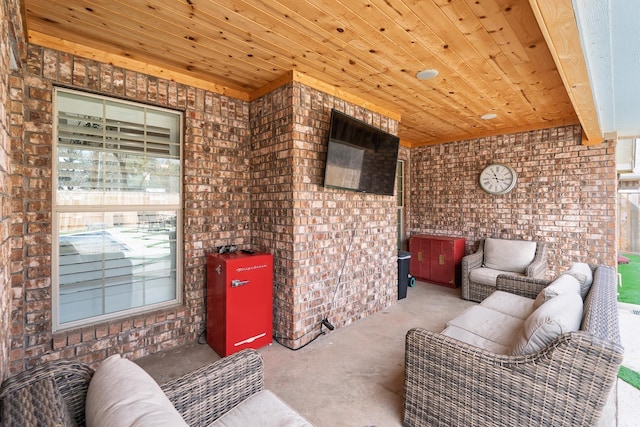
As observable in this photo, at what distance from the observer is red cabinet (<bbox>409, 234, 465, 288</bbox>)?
493 centimetres

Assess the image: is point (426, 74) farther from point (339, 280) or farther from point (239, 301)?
point (239, 301)

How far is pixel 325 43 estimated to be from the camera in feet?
7.64

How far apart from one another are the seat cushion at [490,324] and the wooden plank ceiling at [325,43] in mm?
2188

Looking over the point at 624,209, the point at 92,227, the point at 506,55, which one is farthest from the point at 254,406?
the point at 624,209

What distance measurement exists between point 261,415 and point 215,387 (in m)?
0.25

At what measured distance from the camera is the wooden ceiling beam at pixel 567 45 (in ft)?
5.19

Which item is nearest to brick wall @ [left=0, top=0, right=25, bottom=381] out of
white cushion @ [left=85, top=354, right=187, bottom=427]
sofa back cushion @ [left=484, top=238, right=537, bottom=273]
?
white cushion @ [left=85, top=354, right=187, bottom=427]

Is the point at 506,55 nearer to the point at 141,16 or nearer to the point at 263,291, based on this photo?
the point at 141,16

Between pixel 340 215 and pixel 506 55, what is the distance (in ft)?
6.80

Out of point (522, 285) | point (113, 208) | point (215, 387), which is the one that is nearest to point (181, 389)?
point (215, 387)

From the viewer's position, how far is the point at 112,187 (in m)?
2.60

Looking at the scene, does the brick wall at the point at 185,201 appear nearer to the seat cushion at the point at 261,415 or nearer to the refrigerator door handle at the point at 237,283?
the refrigerator door handle at the point at 237,283

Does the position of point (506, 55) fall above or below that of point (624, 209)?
above

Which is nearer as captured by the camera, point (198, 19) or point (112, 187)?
point (198, 19)
